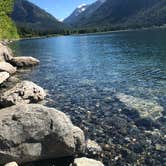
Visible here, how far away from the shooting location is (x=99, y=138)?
2131 centimetres

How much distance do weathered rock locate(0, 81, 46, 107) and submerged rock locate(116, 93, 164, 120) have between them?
8.06 meters

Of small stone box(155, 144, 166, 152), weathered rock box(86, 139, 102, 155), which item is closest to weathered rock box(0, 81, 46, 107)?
weathered rock box(86, 139, 102, 155)

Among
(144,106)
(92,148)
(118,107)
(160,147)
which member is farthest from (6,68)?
(160,147)

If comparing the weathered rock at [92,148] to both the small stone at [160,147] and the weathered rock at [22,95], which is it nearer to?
the small stone at [160,147]

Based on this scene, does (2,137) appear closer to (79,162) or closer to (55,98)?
(79,162)

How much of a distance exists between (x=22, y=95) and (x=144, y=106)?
11.1 m

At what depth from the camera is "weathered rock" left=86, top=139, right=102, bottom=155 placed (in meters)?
19.3

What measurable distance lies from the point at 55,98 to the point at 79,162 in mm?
16160

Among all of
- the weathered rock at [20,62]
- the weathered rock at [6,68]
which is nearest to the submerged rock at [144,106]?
the weathered rock at [6,68]

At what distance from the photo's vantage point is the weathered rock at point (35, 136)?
1752 cm

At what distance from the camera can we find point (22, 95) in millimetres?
29094

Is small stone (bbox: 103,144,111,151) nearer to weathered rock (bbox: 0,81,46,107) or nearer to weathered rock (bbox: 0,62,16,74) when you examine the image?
weathered rock (bbox: 0,81,46,107)

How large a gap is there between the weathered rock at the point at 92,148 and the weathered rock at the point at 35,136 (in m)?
0.76

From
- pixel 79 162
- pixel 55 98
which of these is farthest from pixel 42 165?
pixel 55 98
